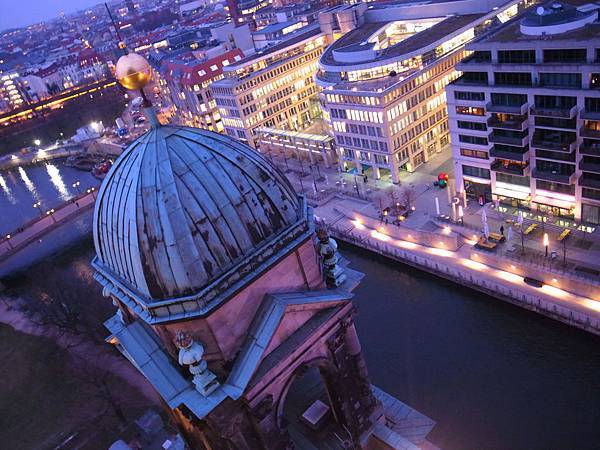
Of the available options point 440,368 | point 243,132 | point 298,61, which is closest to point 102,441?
point 440,368

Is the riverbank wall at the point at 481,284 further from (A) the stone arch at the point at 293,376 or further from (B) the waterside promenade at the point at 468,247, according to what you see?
(A) the stone arch at the point at 293,376

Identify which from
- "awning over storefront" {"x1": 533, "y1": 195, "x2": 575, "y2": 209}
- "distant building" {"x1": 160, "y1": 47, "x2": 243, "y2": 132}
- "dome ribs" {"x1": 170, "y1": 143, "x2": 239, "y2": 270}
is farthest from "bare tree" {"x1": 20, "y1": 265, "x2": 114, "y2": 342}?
"awning over storefront" {"x1": 533, "y1": 195, "x2": 575, "y2": 209}

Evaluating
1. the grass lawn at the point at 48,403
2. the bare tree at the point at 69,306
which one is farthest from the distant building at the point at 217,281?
the bare tree at the point at 69,306

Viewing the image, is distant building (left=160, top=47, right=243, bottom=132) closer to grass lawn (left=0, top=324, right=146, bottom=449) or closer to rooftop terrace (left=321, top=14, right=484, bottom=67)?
rooftop terrace (left=321, top=14, right=484, bottom=67)

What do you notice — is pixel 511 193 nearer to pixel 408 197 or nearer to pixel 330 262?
pixel 408 197

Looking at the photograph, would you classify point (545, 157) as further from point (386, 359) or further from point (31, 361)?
point (31, 361)
